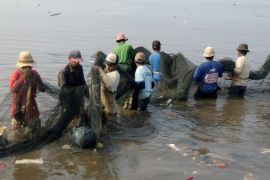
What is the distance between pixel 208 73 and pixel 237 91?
161cm

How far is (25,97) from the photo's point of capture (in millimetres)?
7781

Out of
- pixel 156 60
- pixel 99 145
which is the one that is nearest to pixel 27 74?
pixel 99 145

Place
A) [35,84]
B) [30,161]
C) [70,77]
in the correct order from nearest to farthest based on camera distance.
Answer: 1. [30,161]
2. [35,84]
3. [70,77]

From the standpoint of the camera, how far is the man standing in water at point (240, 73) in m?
12.2

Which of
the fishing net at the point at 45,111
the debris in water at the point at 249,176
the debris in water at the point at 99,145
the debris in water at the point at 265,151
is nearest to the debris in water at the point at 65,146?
the fishing net at the point at 45,111

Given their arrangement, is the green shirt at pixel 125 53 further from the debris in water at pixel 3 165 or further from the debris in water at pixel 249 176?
the debris in water at pixel 249 176

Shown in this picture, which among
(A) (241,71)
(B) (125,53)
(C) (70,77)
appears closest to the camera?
(C) (70,77)

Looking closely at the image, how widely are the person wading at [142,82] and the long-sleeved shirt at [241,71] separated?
10.5 feet

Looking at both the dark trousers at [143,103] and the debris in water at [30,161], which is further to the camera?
the dark trousers at [143,103]

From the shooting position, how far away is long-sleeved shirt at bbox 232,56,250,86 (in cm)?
1221

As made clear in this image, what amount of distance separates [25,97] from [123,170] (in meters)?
2.25

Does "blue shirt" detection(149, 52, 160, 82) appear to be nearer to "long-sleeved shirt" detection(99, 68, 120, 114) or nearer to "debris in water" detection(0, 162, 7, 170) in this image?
"long-sleeved shirt" detection(99, 68, 120, 114)

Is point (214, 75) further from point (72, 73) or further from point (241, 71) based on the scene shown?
point (72, 73)

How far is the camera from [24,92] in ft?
25.4
